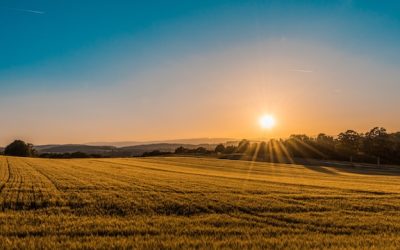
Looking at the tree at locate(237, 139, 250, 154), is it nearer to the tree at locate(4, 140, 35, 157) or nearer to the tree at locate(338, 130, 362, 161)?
the tree at locate(338, 130, 362, 161)

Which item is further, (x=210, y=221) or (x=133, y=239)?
(x=210, y=221)

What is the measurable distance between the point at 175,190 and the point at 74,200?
754 cm

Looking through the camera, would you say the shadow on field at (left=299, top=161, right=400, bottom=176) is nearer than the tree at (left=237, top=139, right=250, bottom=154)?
Yes

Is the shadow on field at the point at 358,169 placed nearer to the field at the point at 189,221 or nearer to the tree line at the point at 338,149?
the tree line at the point at 338,149

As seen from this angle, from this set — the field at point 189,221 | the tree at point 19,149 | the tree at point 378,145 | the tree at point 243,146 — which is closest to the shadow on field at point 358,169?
the tree at point 378,145

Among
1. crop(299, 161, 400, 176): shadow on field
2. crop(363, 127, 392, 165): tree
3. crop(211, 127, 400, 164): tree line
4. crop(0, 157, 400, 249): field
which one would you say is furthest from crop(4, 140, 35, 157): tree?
crop(0, 157, 400, 249): field

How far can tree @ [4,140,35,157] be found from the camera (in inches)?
5906

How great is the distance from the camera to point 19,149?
15050cm

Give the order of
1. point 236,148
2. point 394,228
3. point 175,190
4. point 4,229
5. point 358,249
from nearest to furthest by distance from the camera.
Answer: point 358,249 → point 4,229 → point 394,228 → point 175,190 → point 236,148

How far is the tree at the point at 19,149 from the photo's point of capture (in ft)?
492

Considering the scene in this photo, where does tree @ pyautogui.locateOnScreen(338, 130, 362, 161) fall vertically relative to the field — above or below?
above

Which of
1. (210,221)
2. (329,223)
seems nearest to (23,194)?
(210,221)

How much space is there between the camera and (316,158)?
11988cm

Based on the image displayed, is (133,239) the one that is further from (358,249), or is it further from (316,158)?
(316,158)
